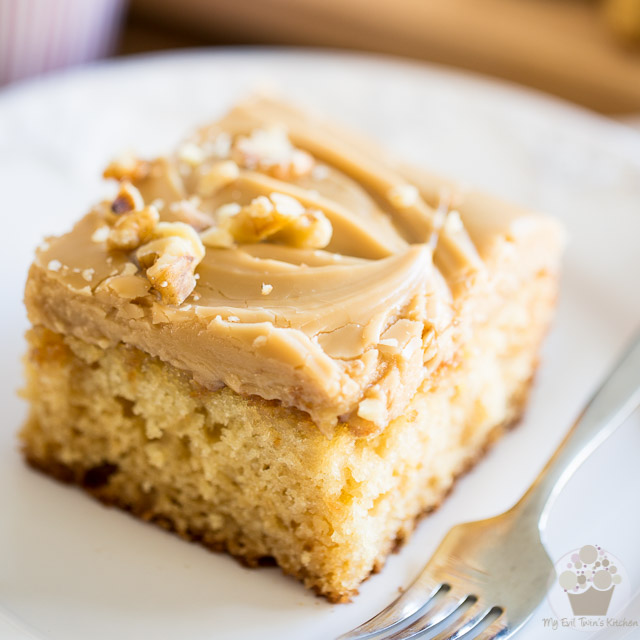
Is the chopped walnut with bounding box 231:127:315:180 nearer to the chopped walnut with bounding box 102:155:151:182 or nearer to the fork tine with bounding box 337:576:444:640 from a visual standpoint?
the chopped walnut with bounding box 102:155:151:182

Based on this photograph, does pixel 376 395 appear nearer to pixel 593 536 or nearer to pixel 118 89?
pixel 593 536

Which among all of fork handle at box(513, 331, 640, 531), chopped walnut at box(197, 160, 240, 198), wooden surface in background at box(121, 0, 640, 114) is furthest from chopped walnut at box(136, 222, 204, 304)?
wooden surface in background at box(121, 0, 640, 114)

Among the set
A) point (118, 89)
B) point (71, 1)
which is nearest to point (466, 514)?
point (118, 89)

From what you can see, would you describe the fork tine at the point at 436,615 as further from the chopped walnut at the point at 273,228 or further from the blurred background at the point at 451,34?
the blurred background at the point at 451,34

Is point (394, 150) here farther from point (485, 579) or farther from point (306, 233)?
point (485, 579)

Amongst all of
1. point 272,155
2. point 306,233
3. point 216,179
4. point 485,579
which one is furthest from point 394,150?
point 485,579

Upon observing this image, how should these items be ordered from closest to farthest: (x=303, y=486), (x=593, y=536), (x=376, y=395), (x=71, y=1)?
(x=376, y=395) → (x=303, y=486) → (x=593, y=536) → (x=71, y=1)

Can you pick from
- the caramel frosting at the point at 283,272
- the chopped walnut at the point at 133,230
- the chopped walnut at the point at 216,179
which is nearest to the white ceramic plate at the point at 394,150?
the caramel frosting at the point at 283,272

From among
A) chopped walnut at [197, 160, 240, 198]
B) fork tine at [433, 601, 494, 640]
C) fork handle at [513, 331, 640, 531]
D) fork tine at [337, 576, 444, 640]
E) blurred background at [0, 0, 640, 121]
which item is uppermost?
blurred background at [0, 0, 640, 121]
